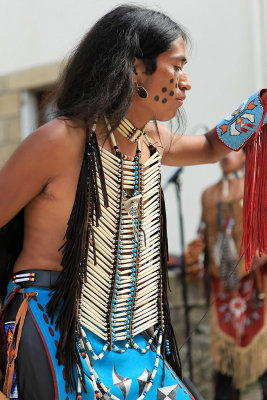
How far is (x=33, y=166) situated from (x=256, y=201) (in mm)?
836

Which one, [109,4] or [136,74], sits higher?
[109,4]

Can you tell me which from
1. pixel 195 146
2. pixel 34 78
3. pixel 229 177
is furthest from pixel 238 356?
pixel 34 78

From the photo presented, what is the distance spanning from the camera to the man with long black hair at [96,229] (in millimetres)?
2150

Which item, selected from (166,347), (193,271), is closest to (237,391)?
(193,271)

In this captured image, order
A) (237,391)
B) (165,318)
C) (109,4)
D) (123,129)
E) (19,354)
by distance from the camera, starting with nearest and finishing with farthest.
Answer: (19,354) → (123,129) → (165,318) → (237,391) → (109,4)

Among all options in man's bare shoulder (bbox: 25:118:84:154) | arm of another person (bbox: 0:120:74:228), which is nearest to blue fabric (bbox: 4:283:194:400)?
arm of another person (bbox: 0:120:74:228)

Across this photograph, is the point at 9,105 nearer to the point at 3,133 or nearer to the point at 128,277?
the point at 3,133

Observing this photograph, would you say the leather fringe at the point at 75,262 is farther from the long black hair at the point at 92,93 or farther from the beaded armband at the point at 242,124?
the beaded armband at the point at 242,124

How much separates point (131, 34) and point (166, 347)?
1039 mm

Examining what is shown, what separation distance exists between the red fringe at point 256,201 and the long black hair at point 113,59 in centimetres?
48

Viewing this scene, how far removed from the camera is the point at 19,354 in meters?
2.17

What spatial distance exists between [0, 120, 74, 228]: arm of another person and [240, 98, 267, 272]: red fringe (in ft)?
2.38

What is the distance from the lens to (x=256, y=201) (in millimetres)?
2523

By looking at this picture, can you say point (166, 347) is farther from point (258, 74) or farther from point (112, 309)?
point (258, 74)
